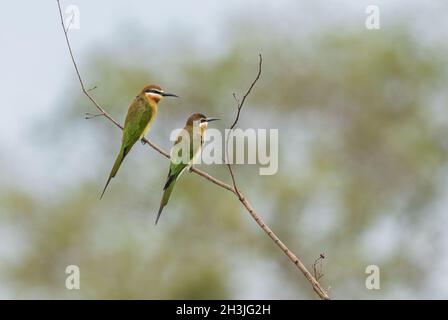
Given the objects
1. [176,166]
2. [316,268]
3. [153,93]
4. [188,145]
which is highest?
[153,93]

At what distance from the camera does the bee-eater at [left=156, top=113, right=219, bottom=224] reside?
3186mm

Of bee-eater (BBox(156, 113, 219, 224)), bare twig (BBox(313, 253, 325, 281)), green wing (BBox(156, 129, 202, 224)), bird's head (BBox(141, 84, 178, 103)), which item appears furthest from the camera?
bird's head (BBox(141, 84, 178, 103))

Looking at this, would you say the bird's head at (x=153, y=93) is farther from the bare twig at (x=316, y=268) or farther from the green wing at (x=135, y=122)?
the bare twig at (x=316, y=268)

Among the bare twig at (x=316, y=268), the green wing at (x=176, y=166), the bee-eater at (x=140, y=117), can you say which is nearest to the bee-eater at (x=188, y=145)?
the green wing at (x=176, y=166)

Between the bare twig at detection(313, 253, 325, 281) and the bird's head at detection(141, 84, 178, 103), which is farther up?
the bird's head at detection(141, 84, 178, 103)

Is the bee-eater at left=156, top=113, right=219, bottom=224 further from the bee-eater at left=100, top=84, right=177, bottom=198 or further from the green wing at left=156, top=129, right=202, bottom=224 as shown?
the bee-eater at left=100, top=84, right=177, bottom=198

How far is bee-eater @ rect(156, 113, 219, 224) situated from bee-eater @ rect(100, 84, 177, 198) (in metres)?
0.14

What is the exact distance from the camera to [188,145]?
351 cm

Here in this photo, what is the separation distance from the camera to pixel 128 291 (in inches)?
398

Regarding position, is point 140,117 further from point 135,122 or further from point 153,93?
point 153,93

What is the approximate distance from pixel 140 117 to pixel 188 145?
0.67ft

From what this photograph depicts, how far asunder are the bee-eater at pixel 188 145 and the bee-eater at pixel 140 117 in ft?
0.45

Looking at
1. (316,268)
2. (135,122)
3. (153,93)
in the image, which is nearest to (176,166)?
(135,122)

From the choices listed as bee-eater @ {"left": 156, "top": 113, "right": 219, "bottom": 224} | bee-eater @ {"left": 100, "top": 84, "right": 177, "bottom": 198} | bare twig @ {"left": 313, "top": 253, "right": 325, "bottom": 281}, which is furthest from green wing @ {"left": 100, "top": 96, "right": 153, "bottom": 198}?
bare twig @ {"left": 313, "top": 253, "right": 325, "bottom": 281}
